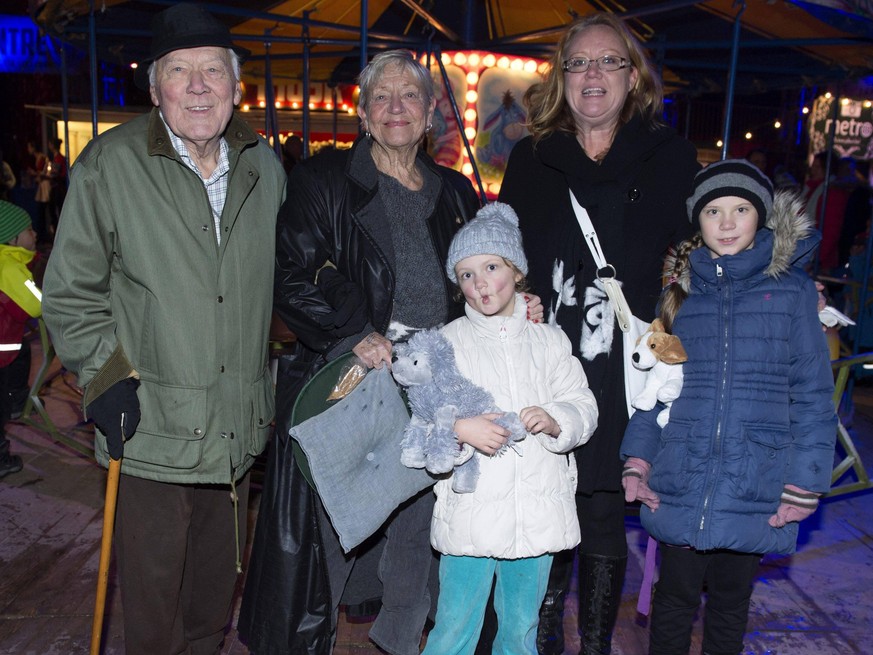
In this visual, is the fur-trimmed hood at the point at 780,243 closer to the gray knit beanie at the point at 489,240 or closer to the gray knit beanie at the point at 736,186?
the gray knit beanie at the point at 736,186

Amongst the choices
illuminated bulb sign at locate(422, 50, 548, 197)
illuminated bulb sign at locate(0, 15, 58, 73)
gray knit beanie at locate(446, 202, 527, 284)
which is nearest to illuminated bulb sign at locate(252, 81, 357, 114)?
illuminated bulb sign at locate(0, 15, 58, 73)

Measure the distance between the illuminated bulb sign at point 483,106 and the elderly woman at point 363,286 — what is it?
3896 mm

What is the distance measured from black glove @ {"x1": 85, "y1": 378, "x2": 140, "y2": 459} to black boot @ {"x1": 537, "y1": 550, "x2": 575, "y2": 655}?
164cm

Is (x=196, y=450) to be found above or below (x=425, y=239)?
below

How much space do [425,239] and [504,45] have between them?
4409 mm

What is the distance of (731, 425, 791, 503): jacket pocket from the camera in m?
2.62

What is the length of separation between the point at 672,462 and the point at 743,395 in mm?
325

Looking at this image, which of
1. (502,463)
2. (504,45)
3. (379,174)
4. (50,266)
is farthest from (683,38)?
(50,266)

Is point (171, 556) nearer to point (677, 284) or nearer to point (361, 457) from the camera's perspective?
point (361, 457)

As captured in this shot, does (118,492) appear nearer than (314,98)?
Yes

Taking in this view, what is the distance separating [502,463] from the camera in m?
2.59

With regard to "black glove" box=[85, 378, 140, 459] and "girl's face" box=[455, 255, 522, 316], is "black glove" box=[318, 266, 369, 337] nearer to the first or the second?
"girl's face" box=[455, 255, 522, 316]

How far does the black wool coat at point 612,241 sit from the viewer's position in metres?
2.89

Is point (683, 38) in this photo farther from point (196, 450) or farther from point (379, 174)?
point (196, 450)
